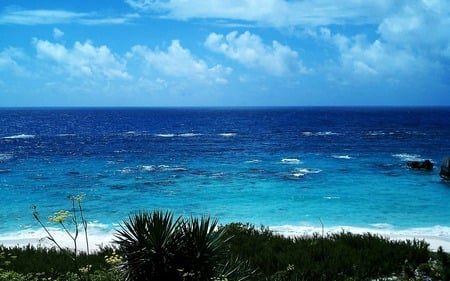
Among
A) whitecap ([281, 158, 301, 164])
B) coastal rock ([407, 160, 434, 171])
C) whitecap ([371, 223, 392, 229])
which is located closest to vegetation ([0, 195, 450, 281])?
whitecap ([371, 223, 392, 229])

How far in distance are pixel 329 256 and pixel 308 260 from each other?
793 mm

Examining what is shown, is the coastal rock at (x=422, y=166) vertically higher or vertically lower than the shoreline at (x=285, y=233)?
higher

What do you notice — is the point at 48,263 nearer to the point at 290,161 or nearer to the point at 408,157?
the point at 290,161

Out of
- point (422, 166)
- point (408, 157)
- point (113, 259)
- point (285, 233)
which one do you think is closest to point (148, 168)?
point (285, 233)

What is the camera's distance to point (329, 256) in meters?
12.6

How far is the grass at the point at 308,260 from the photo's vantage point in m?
11.2

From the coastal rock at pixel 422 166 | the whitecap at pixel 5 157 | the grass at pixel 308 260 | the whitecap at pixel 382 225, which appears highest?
the grass at pixel 308 260

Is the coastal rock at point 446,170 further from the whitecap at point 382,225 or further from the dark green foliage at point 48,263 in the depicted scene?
the dark green foliage at point 48,263

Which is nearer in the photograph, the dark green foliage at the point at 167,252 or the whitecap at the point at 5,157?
the dark green foliage at the point at 167,252

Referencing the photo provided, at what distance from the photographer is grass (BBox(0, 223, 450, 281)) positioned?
11.2m

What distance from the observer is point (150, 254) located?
9.24 m

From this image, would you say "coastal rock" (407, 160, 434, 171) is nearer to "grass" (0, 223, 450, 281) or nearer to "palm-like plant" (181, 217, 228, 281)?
"grass" (0, 223, 450, 281)

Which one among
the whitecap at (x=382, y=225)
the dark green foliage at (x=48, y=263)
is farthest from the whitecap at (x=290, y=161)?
the dark green foliage at (x=48, y=263)

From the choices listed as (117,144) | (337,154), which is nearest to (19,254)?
(337,154)
